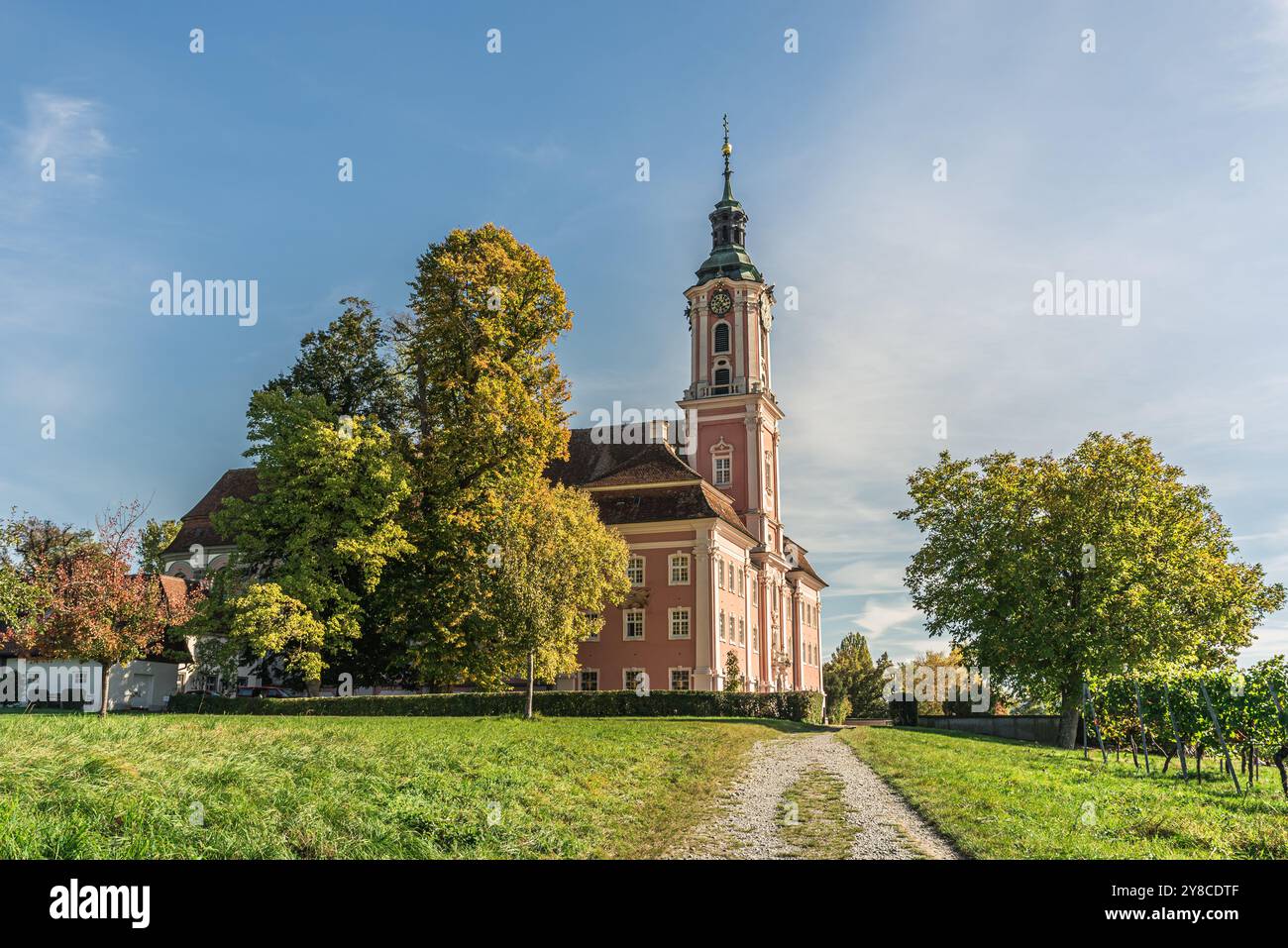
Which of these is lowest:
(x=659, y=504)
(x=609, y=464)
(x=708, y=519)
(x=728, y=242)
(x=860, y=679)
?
(x=860, y=679)

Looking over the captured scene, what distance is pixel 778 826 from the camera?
11.2 meters

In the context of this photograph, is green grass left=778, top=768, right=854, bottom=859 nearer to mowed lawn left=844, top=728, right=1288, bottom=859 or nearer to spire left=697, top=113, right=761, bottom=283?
mowed lawn left=844, top=728, right=1288, bottom=859

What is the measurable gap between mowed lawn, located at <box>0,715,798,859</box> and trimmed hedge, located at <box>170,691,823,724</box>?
18.5m

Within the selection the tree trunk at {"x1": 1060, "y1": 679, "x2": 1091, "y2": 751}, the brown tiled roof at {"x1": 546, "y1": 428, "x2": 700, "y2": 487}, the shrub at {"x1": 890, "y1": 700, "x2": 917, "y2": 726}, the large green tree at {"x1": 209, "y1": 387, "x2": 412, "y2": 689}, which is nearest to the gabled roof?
the brown tiled roof at {"x1": 546, "y1": 428, "x2": 700, "y2": 487}

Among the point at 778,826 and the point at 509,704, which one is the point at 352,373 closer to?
the point at 509,704

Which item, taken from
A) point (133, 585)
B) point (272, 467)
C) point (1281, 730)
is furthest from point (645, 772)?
point (272, 467)

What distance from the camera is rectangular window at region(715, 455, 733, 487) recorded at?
58031mm

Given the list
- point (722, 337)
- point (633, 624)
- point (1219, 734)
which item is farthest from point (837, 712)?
point (1219, 734)

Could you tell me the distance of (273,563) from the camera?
3725 centimetres

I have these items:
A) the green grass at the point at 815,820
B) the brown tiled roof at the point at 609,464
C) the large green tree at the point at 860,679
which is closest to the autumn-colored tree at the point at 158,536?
the brown tiled roof at the point at 609,464

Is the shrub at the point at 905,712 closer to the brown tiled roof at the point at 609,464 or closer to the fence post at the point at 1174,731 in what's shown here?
the brown tiled roof at the point at 609,464

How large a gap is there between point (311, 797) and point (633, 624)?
39.6 metres
